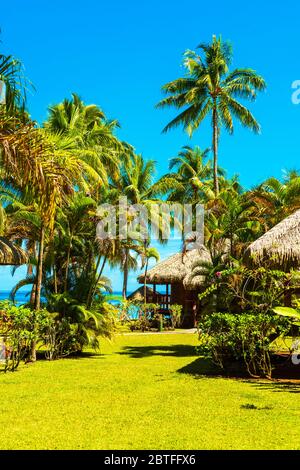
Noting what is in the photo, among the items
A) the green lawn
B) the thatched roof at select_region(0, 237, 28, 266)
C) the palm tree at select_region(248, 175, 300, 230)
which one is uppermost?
the palm tree at select_region(248, 175, 300, 230)

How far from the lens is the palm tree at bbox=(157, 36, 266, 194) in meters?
25.0

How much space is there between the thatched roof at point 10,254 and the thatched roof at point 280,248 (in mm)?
8975

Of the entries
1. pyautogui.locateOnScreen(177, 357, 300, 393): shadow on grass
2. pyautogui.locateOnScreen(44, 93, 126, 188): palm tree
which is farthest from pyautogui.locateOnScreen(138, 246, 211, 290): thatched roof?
pyautogui.locateOnScreen(177, 357, 300, 393): shadow on grass

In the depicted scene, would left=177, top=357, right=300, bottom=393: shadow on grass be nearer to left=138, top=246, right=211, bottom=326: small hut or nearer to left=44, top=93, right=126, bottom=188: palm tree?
left=44, top=93, right=126, bottom=188: palm tree

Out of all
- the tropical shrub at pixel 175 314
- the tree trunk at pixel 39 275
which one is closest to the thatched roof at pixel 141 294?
the tropical shrub at pixel 175 314

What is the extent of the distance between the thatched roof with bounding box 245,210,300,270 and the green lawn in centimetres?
273

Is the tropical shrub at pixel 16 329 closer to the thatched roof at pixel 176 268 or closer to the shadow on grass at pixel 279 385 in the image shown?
the shadow on grass at pixel 279 385

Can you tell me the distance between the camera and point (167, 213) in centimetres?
2955

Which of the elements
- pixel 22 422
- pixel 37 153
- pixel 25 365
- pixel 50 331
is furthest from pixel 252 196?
pixel 22 422

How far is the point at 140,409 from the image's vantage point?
6688 mm

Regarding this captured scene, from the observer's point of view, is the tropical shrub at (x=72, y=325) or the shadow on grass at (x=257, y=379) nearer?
the shadow on grass at (x=257, y=379)

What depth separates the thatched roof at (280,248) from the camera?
1082 centimetres

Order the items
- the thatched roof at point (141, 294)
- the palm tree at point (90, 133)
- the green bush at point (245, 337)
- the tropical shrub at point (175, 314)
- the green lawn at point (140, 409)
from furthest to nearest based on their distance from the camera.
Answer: the thatched roof at point (141, 294), the tropical shrub at point (175, 314), the palm tree at point (90, 133), the green bush at point (245, 337), the green lawn at point (140, 409)

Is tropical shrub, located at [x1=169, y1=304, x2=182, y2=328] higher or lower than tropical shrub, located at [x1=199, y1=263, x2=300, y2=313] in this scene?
lower
